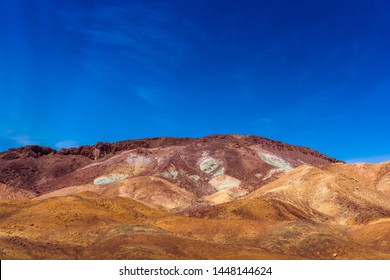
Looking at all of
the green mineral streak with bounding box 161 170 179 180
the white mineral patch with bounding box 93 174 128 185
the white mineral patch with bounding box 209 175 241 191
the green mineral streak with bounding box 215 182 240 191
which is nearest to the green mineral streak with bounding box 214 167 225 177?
the white mineral patch with bounding box 209 175 241 191

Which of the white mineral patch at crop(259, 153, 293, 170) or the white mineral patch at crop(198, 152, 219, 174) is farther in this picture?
the white mineral patch at crop(259, 153, 293, 170)

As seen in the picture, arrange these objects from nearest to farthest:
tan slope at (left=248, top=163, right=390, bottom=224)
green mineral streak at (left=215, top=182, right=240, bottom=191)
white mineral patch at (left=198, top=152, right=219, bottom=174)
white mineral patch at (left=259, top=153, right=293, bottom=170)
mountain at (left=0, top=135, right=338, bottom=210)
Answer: tan slope at (left=248, top=163, right=390, bottom=224) → mountain at (left=0, top=135, right=338, bottom=210) → green mineral streak at (left=215, top=182, right=240, bottom=191) → white mineral patch at (left=198, top=152, right=219, bottom=174) → white mineral patch at (left=259, top=153, right=293, bottom=170)

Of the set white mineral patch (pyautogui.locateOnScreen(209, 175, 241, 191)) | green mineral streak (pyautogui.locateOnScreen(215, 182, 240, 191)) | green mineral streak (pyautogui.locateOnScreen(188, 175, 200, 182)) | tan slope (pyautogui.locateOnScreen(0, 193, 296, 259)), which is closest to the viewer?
tan slope (pyautogui.locateOnScreen(0, 193, 296, 259))

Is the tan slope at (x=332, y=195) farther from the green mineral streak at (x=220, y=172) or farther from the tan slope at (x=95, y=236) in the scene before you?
the green mineral streak at (x=220, y=172)

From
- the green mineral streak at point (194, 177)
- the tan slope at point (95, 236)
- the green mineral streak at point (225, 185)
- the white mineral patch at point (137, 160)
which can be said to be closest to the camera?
the tan slope at point (95, 236)

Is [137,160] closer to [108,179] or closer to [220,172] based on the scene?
[108,179]

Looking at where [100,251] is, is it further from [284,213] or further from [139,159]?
[139,159]

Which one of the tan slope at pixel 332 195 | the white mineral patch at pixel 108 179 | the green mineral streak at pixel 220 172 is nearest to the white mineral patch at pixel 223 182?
the green mineral streak at pixel 220 172

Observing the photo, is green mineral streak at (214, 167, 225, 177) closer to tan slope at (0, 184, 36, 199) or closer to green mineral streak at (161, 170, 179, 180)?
green mineral streak at (161, 170, 179, 180)

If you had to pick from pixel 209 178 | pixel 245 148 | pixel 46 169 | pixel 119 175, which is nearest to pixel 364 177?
pixel 209 178

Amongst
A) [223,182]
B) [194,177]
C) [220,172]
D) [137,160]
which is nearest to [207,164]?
[220,172]
